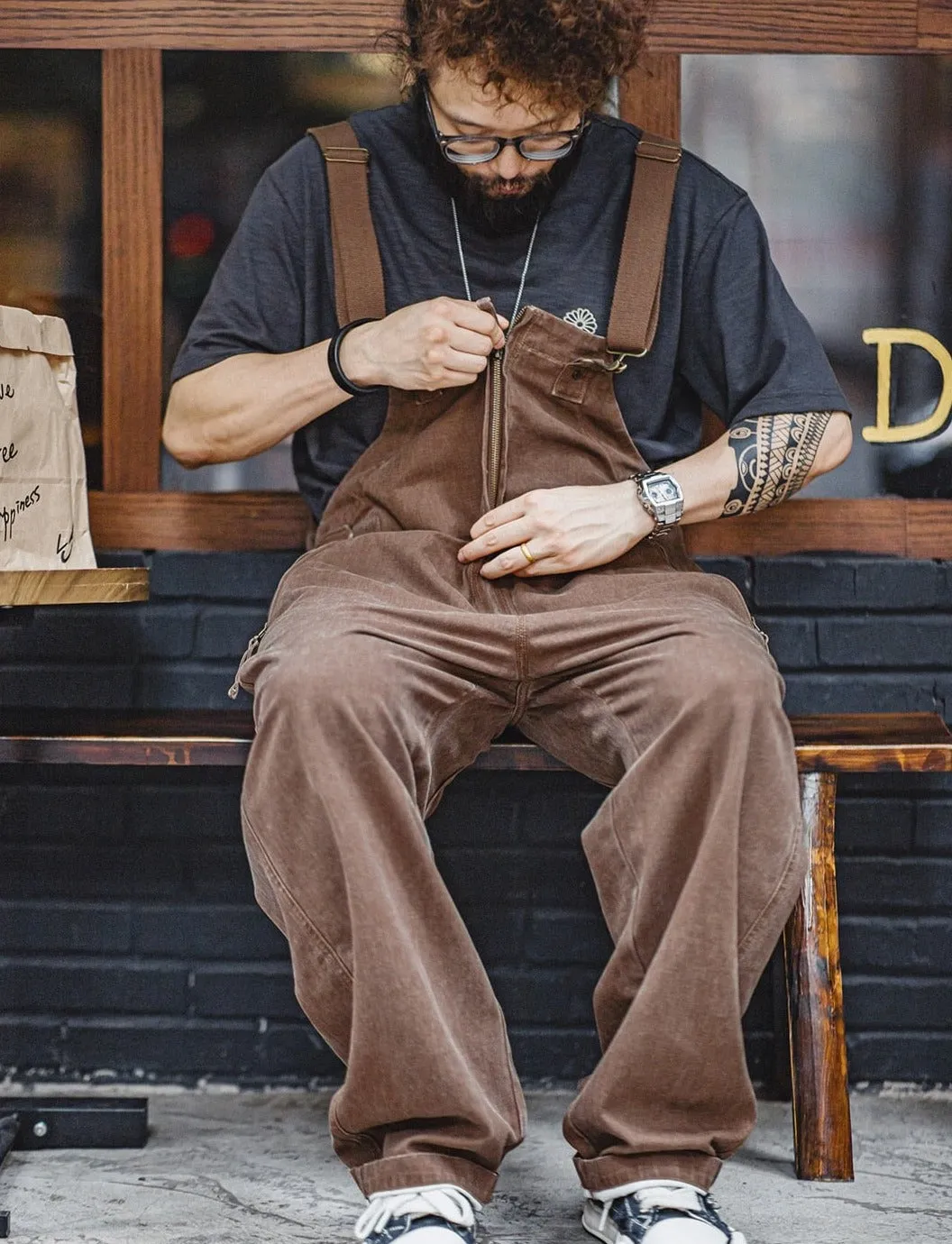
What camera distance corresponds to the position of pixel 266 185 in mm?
2191

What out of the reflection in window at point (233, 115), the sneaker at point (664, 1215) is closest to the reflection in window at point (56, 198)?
the reflection in window at point (233, 115)

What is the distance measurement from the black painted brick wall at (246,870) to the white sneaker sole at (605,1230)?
26.3 inches

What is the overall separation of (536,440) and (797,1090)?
3.30ft

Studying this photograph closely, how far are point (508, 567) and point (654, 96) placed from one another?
103 cm

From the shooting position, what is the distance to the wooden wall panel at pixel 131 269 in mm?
2424

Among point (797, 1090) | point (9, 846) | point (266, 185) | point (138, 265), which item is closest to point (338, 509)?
point (266, 185)

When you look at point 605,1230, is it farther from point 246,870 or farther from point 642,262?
point 642,262

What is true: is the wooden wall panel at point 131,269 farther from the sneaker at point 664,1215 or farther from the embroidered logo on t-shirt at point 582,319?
the sneaker at point 664,1215

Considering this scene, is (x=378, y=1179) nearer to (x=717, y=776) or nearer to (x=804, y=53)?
(x=717, y=776)

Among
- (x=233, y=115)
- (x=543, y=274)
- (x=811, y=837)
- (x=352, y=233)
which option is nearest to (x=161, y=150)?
(x=233, y=115)

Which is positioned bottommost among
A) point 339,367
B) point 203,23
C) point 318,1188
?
point 318,1188

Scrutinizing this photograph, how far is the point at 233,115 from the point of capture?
2.44 metres

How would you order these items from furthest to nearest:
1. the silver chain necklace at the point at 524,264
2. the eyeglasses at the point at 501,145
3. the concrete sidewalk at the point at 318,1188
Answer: the silver chain necklace at the point at 524,264 < the eyeglasses at the point at 501,145 < the concrete sidewalk at the point at 318,1188

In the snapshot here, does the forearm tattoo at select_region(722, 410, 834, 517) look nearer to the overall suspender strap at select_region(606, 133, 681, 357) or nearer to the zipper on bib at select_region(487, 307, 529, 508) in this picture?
the overall suspender strap at select_region(606, 133, 681, 357)
